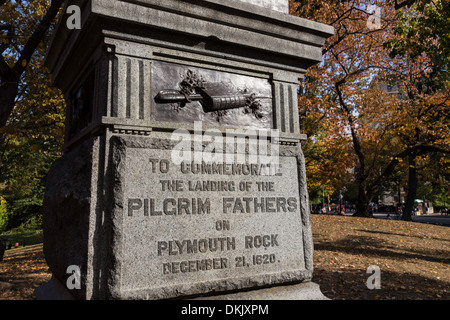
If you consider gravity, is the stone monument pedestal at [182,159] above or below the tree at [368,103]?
below

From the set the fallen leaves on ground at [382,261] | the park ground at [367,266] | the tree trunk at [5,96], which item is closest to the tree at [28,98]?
the tree trunk at [5,96]

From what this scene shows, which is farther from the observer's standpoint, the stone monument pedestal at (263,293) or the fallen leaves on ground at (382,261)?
the fallen leaves on ground at (382,261)

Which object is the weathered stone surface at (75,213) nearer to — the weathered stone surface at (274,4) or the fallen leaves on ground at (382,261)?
the weathered stone surface at (274,4)

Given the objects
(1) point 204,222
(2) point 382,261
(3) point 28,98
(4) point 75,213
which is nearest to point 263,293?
(1) point 204,222

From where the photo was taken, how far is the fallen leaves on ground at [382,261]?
6.24 metres

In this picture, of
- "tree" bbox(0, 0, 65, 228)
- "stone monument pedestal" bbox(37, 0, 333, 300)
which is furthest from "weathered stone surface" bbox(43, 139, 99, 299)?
"tree" bbox(0, 0, 65, 228)

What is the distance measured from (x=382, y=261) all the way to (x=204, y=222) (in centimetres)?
722

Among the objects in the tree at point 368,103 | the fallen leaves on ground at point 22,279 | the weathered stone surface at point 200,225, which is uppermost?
the tree at point 368,103

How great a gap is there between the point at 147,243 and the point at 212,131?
1.38 m

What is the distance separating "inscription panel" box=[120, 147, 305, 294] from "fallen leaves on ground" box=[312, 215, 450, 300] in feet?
9.65

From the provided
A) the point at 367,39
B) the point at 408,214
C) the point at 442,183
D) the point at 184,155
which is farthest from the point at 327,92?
the point at 442,183

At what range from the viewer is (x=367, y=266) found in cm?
807

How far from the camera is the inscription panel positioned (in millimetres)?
3086

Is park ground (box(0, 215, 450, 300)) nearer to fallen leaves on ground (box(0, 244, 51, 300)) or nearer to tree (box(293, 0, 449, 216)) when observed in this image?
fallen leaves on ground (box(0, 244, 51, 300))
